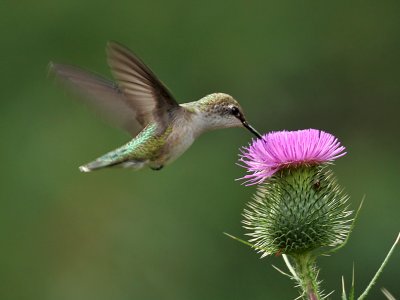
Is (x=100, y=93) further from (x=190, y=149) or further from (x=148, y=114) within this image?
(x=190, y=149)

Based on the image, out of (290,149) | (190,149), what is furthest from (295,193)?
(190,149)

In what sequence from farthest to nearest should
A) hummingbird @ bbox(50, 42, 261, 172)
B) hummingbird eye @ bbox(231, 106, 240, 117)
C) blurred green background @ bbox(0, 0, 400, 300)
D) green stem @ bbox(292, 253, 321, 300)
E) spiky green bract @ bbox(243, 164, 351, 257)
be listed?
1. blurred green background @ bbox(0, 0, 400, 300)
2. hummingbird eye @ bbox(231, 106, 240, 117)
3. spiky green bract @ bbox(243, 164, 351, 257)
4. hummingbird @ bbox(50, 42, 261, 172)
5. green stem @ bbox(292, 253, 321, 300)

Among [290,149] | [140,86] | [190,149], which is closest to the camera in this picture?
[140,86]

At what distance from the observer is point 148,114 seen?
4.45 m

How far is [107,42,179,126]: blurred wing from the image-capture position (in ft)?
13.1

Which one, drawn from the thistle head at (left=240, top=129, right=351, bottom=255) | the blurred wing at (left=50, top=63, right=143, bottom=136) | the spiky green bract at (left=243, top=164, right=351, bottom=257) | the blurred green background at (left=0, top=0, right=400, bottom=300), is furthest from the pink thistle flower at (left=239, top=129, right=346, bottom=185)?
the blurred green background at (left=0, top=0, right=400, bottom=300)

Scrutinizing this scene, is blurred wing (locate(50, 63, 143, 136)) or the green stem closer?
A: the green stem

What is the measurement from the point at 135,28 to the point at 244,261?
10.3 ft

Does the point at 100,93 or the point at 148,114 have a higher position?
the point at 100,93

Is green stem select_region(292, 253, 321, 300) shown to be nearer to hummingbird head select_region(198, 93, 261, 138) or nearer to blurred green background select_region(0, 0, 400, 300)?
hummingbird head select_region(198, 93, 261, 138)

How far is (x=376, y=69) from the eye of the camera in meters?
9.59

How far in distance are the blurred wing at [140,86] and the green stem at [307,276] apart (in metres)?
1.00

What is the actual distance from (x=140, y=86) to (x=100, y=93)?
30cm

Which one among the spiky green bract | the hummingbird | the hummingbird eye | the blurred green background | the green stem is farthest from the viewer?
the blurred green background
